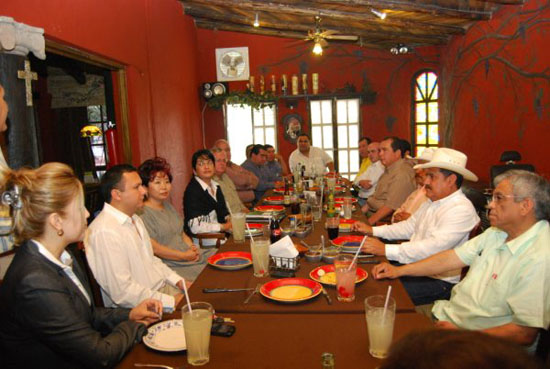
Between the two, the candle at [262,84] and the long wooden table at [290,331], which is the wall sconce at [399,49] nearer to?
the candle at [262,84]

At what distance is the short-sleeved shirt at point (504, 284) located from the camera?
180cm

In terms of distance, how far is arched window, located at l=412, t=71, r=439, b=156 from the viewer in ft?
30.3

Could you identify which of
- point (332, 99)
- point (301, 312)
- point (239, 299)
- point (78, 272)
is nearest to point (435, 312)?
point (301, 312)

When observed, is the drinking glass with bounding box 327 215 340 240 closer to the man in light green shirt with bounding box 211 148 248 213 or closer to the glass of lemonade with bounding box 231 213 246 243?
the glass of lemonade with bounding box 231 213 246 243

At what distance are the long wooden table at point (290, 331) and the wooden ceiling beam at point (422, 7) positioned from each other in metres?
5.00

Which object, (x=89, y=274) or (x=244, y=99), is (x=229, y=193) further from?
(x=244, y=99)

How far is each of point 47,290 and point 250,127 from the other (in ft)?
26.9

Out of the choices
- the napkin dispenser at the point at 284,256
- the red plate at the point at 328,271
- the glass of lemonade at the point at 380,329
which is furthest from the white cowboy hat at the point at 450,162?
the glass of lemonade at the point at 380,329

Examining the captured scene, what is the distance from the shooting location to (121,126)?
5387 millimetres

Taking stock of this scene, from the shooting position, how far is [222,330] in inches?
65.1

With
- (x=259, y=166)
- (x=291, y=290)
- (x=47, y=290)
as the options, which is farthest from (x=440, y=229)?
(x=259, y=166)

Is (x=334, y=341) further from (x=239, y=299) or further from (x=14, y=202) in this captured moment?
(x=14, y=202)

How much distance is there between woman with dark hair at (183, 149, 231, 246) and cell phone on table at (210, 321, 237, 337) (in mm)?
2274

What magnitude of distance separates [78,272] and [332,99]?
26.3 ft
